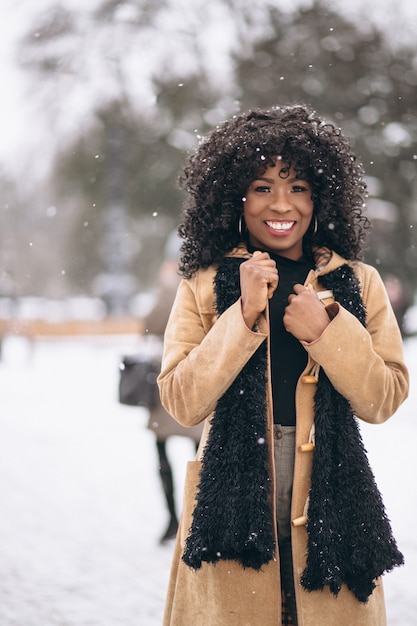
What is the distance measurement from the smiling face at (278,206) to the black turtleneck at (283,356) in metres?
0.10

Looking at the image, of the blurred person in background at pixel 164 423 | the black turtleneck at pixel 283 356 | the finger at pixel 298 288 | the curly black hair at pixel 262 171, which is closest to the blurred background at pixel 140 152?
the blurred person in background at pixel 164 423

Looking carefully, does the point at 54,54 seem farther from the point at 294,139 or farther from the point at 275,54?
the point at 294,139

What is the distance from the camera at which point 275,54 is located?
9.75 metres

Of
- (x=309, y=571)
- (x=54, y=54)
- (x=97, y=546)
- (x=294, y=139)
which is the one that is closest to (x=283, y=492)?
(x=309, y=571)

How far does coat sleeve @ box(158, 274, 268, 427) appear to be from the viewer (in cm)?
198

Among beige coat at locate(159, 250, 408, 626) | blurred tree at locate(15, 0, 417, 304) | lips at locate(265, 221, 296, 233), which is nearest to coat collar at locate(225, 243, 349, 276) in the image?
beige coat at locate(159, 250, 408, 626)

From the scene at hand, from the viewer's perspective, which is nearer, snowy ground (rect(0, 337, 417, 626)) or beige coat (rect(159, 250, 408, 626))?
beige coat (rect(159, 250, 408, 626))

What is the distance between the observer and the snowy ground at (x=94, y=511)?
13.1ft

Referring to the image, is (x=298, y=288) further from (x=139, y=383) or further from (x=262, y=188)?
(x=139, y=383)

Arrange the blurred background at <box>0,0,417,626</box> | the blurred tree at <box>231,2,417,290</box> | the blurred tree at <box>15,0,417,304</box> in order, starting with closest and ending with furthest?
the blurred background at <box>0,0,417,626</box> < the blurred tree at <box>231,2,417,290</box> < the blurred tree at <box>15,0,417,304</box>

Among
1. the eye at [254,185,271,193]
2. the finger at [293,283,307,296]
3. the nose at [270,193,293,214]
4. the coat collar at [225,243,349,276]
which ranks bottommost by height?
the finger at [293,283,307,296]

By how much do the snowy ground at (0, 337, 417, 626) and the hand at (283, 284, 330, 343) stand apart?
224cm

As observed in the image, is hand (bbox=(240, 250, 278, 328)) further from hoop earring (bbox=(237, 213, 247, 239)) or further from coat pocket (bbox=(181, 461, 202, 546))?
coat pocket (bbox=(181, 461, 202, 546))

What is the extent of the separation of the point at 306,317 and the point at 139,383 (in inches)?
120
